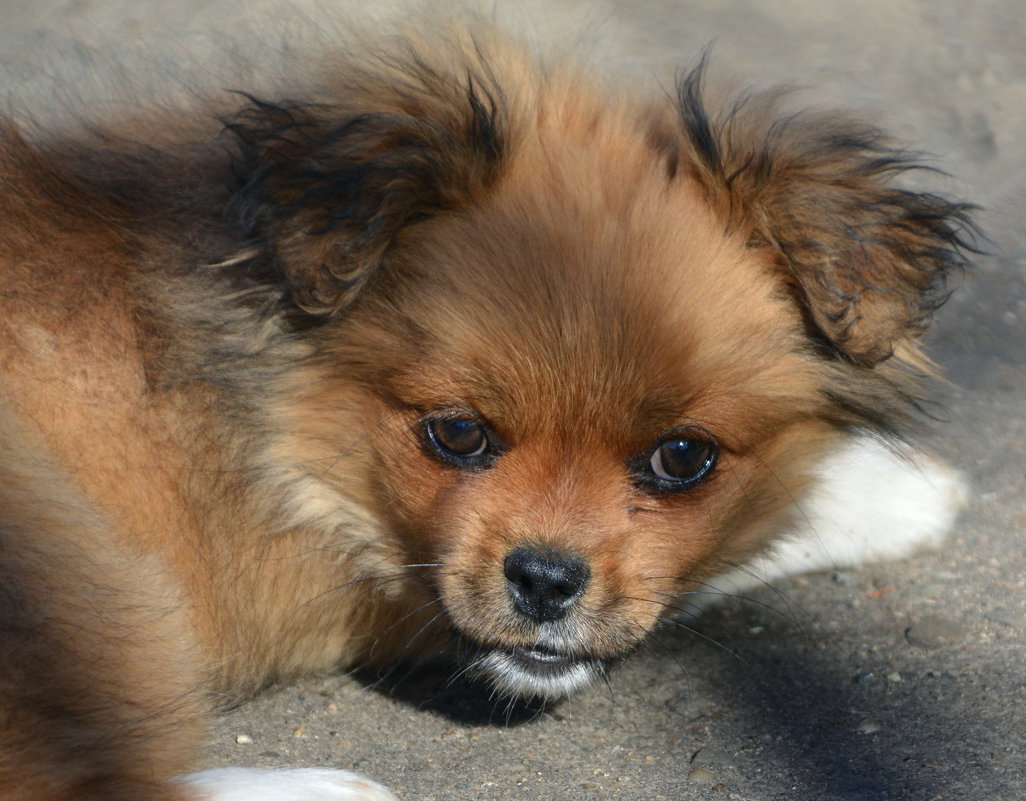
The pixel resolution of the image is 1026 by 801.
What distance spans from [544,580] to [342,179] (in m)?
0.99

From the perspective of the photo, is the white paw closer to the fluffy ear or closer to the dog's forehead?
the dog's forehead

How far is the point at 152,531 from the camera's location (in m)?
3.03

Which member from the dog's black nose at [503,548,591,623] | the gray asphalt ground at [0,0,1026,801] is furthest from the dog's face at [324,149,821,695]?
the gray asphalt ground at [0,0,1026,801]

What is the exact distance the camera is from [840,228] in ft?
9.76

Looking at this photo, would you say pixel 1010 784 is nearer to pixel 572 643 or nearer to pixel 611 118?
pixel 572 643

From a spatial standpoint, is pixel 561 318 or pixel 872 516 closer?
pixel 561 318

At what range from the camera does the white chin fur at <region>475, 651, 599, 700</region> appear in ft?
10.2

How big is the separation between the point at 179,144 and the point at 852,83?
18.2 feet

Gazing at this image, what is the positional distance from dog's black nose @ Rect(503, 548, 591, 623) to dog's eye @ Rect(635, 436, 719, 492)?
0.29 meters

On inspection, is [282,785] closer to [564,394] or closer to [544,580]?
[544,580]

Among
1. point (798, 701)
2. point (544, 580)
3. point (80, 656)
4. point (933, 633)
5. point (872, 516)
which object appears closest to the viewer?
point (80, 656)

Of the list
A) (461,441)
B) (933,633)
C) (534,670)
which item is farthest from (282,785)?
(933,633)

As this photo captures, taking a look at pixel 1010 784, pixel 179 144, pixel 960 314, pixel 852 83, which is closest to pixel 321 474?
pixel 179 144

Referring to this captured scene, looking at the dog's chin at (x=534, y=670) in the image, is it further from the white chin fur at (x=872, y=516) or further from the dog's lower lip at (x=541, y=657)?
the white chin fur at (x=872, y=516)
